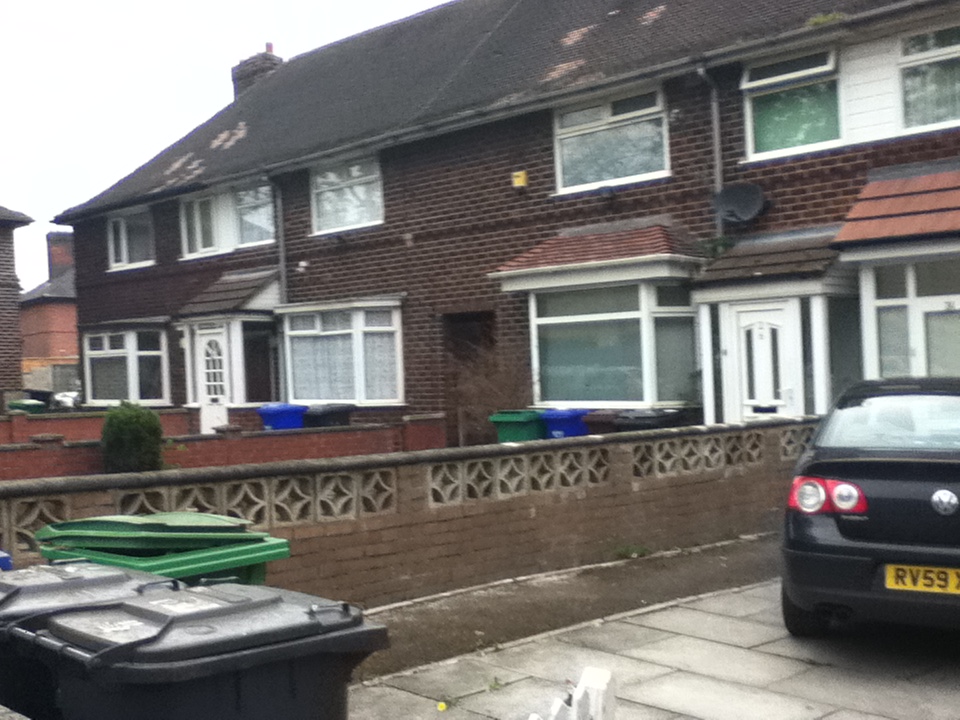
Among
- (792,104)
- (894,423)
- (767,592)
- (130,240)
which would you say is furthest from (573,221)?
(130,240)

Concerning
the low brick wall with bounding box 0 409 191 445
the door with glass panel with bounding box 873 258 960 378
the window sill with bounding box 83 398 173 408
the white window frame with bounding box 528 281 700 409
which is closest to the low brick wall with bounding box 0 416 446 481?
the low brick wall with bounding box 0 409 191 445

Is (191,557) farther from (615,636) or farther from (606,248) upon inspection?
(606,248)

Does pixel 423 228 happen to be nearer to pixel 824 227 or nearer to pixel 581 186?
pixel 581 186

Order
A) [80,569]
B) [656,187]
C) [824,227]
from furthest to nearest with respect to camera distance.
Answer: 1. [656,187]
2. [824,227]
3. [80,569]

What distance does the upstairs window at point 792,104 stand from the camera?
13.9 meters

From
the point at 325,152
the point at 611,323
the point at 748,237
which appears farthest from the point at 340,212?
the point at 748,237

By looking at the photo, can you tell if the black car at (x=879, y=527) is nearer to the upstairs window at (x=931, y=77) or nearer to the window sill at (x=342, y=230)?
the upstairs window at (x=931, y=77)

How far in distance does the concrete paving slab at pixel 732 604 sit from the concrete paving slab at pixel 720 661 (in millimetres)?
719

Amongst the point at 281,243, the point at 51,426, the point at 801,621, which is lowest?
the point at 801,621

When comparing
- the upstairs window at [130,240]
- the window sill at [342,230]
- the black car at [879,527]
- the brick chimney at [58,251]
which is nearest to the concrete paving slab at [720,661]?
the black car at [879,527]

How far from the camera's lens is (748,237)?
1448cm

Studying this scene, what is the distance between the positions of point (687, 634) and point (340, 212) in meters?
14.5

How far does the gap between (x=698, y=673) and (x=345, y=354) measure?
46.1ft

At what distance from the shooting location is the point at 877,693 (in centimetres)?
539
